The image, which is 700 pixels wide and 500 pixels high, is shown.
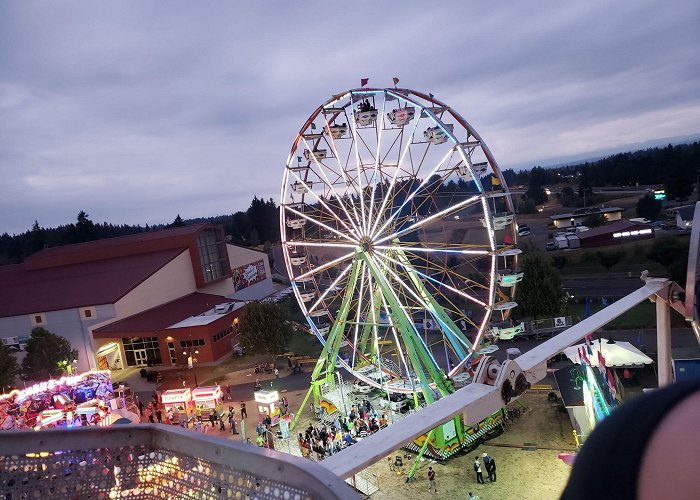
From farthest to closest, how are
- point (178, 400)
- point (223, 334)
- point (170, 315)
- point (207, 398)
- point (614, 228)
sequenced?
1. point (614, 228)
2. point (170, 315)
3. point (223, 334)
4. point (178, 400)
5. point (207, 398)

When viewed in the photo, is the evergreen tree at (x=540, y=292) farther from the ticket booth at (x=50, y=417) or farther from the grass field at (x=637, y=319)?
the ticket booth at (x=50, y=417)

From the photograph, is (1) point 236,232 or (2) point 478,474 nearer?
(2) point 478,474

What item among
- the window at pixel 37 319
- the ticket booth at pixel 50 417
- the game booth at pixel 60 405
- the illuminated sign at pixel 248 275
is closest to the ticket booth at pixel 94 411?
the game booth at pixel 60 405

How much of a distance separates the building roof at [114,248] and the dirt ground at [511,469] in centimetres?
2509

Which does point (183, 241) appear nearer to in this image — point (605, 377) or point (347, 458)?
point (605, 377)

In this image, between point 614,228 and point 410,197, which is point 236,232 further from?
point 410,197

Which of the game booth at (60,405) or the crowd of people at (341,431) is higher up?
the game booth at (60,405)

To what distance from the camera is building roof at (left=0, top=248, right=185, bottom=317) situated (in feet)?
93.9

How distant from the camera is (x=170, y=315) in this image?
2931 centimetres

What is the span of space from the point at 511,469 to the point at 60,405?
15.7m

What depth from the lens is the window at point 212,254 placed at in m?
35.4

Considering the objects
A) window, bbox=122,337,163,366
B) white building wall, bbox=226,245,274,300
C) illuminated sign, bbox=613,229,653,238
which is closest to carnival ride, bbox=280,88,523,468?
window, bbox=122,337,163,366

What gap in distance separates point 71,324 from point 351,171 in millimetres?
20387

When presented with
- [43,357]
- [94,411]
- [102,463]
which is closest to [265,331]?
[94,411]
